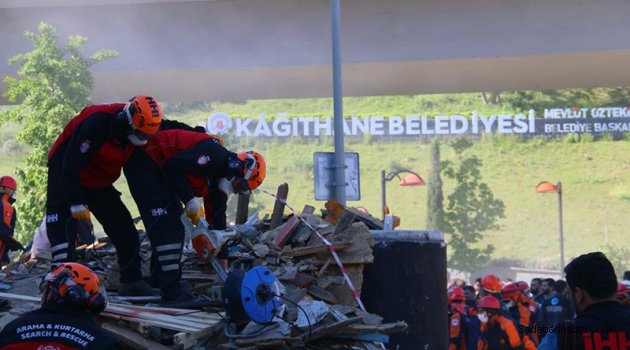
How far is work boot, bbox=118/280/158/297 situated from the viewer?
7191mm

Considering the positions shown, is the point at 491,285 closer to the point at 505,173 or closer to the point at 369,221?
the point at 369,221

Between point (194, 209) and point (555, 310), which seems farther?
point (555, 310)

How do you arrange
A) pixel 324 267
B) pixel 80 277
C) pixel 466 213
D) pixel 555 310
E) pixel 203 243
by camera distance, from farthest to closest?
pixel 466 213, pixel 555 310, pixel 324 267, pixel 203 243, pixel 80 277

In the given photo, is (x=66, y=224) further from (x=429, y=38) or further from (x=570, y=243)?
(x=570, y=243)

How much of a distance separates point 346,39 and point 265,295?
38.2ft

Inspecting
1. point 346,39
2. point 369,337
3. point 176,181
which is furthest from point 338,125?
point 369,337

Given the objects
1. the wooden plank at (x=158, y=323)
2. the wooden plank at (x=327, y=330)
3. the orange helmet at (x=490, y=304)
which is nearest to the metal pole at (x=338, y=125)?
the orange helmet at (x=490, y=304)

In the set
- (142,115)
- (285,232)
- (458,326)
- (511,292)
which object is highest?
(142,115)

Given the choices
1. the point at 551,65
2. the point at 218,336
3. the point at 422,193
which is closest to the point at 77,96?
the point at 551,65

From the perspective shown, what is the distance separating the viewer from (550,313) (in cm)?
1366

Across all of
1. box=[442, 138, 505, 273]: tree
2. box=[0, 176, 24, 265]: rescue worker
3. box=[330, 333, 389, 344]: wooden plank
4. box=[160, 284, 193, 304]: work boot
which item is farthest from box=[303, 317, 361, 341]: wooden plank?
box=[442, 138, 505, 273]: tree

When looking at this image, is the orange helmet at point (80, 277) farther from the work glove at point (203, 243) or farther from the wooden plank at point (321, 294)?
the wooden plank at point (321, 294)

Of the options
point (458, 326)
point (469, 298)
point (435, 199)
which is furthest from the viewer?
point (435, 199)

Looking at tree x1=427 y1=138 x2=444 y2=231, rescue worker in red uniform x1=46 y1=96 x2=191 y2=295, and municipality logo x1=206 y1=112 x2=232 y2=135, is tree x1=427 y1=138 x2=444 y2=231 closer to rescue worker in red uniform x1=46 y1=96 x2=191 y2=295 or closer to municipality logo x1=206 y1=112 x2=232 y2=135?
municipality logo x1=206 y1=112 x2=232 y2=135
